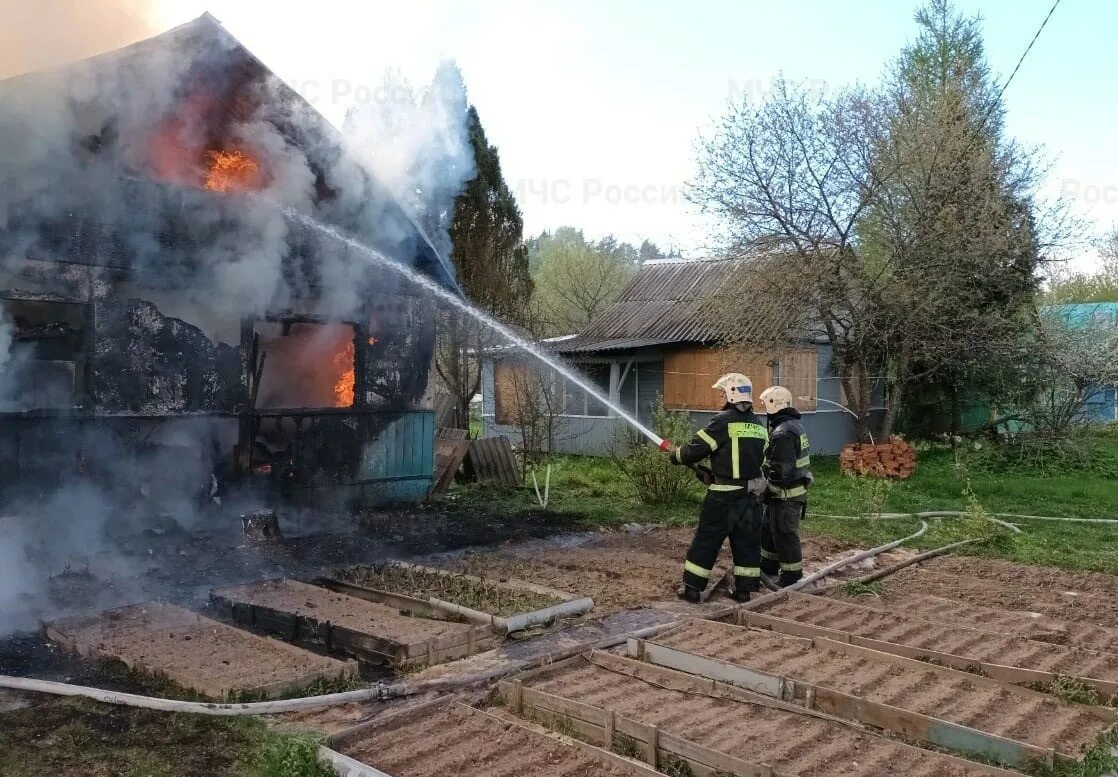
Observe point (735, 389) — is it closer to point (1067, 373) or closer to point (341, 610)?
point (341, 610)

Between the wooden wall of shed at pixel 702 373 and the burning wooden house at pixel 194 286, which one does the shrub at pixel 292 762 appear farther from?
the wooden wall of shed at pixel 702 373

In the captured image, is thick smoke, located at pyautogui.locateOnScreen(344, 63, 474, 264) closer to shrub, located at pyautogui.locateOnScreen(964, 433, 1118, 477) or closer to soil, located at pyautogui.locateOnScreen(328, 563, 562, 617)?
soil, located at pyautogui.locateOnScreen(328, 563, 562, 617)

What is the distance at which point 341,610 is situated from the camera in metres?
6.46

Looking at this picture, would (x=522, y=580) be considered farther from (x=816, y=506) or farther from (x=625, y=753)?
(x=816, y=506)

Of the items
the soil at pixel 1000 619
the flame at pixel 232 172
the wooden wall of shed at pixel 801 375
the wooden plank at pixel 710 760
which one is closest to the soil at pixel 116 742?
the wooden plank at pixel 710 760

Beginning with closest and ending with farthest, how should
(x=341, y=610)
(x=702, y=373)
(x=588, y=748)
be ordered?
(x=588, y=748) → (x=341, y=610) → (x=702, y=373)

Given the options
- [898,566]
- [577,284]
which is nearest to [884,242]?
[898,566]

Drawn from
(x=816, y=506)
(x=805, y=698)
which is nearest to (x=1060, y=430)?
(x=816, y=506)

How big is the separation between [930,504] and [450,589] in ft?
27.2

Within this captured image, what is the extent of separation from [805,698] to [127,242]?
8013mm

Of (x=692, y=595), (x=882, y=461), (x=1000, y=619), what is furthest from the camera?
(x=882, y=461)

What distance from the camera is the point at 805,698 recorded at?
465 centimetres

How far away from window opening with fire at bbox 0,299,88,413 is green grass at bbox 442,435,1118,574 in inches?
210

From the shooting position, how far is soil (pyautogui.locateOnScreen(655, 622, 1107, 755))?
14.2 feet
